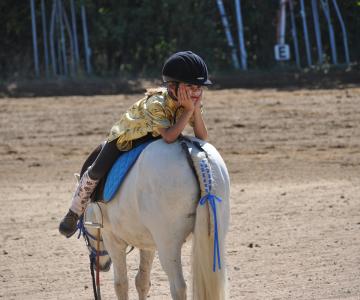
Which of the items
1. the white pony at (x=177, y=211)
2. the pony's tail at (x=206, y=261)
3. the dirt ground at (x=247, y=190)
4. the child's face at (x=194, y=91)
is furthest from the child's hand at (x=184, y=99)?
the dirt ground at (x=247, y=190)

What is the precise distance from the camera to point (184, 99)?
5.86 m

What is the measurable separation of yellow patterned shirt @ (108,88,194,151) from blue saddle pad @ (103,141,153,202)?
9cm

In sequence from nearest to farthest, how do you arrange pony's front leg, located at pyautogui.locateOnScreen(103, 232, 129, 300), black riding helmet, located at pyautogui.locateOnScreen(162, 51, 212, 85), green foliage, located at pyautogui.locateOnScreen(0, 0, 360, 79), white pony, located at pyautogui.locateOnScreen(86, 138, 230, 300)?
white pony, located at pyautogui.locateOnScreen(86, 138, 230, 300) < black riding helmet, located at pyautogui.locateOnScreen(162, 51, 212, 85) < pony's front leg, located at pyautogui.locateOnScreen(103, 232, 129, 300) < green foliage, located at pyautogui.locateOnScreen(0, 0, 360, 79)

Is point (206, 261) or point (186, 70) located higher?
point (186, 70)

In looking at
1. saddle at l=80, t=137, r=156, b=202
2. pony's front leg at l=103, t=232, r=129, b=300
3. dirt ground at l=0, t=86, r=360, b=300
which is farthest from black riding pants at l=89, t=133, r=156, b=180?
dirt ground at l=0, t=86, r=360, b=300

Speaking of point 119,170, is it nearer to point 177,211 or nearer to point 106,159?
point 106,159

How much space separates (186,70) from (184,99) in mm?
186

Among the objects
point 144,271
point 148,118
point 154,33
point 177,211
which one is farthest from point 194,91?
point 154,33

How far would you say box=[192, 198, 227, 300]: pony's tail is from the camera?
5.54 m

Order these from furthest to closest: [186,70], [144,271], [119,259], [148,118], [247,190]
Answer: [247,190], [144,271], [119,259], [148,118], [186,70]

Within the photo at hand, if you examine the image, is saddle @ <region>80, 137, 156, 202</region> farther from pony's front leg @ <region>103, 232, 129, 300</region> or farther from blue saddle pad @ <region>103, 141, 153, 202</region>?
pony's front leg @ <region>103, 232, 129, 300</region>

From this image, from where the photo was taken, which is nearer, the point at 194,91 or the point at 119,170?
the point at 194,91

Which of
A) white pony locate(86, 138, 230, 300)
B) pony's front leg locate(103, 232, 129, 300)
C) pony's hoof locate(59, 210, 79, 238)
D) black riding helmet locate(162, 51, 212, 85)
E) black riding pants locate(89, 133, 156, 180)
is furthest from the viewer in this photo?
pony's hoof locate(59, 210, 79, 238)

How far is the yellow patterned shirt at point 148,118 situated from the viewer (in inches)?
233
